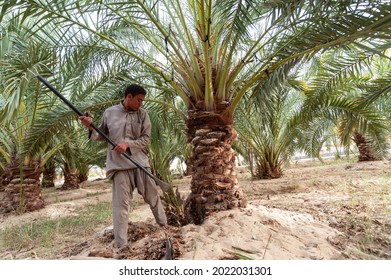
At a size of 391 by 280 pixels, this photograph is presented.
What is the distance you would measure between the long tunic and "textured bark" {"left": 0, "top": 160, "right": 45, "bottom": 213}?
130 inches

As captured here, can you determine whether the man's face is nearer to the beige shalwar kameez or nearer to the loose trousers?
the beige shalwar kameez

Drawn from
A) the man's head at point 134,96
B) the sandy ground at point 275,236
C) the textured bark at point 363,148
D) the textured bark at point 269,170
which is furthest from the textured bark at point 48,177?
the textured bark at point 363,148

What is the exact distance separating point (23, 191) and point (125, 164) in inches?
143

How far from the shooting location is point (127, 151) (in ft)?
7.86

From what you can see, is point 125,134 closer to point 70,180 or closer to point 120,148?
point 120,148

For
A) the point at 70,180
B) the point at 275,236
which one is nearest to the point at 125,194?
the point at 275,236

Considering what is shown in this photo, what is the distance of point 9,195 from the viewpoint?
502 cm

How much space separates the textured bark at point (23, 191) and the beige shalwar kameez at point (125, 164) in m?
3.32

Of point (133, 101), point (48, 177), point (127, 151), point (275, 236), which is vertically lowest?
point (275, 236)

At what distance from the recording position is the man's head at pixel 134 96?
2.34 metres

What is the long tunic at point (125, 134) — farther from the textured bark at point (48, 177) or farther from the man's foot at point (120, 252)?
the textured bark at point (48, 177)

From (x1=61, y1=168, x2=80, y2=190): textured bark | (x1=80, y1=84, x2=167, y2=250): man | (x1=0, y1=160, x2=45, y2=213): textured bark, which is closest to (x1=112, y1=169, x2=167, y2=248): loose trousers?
(x1=80, y1=84, x2=167, y2=250): man

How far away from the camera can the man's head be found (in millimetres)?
2340
